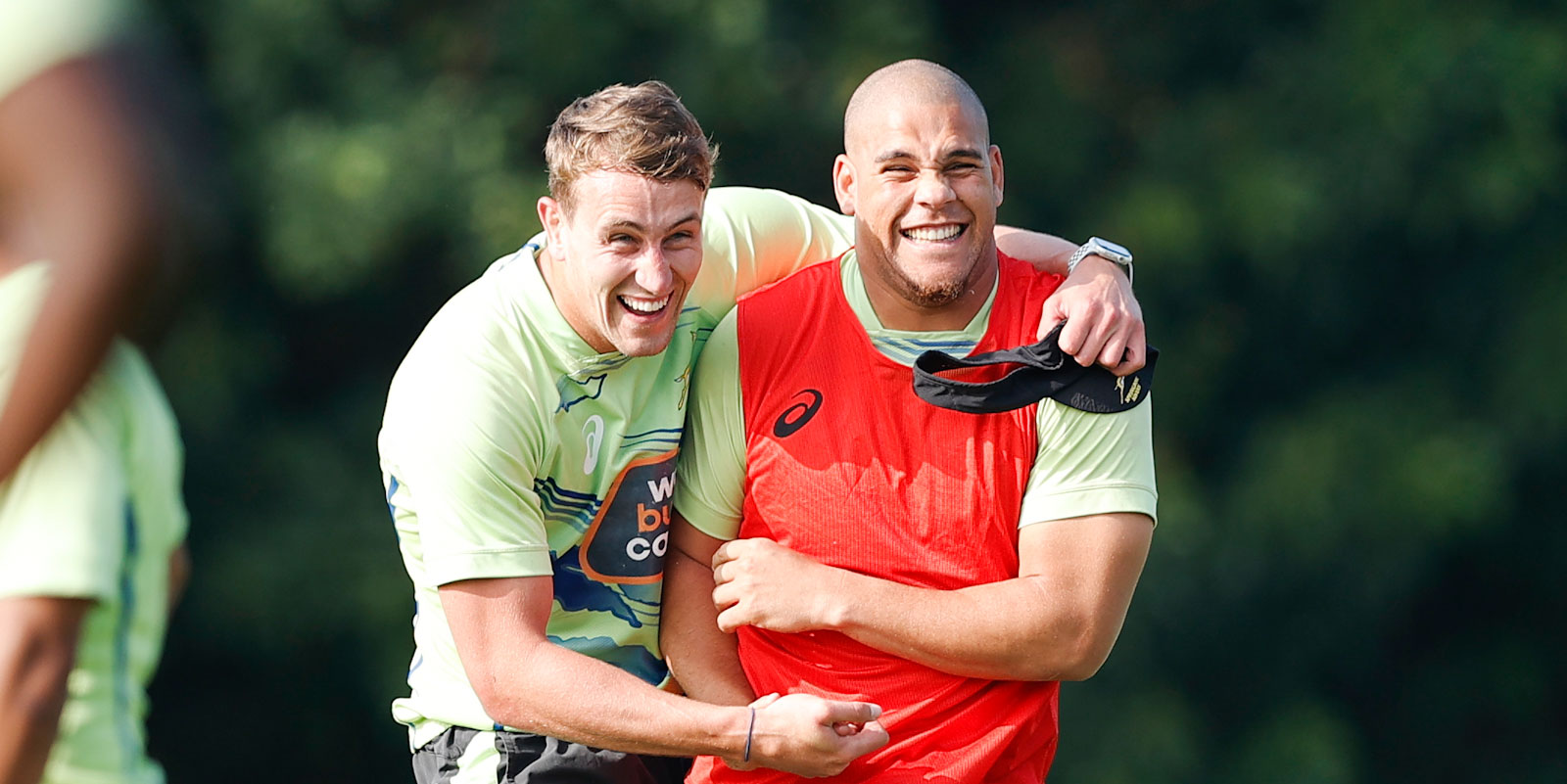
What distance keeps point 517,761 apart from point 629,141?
3.21 feet

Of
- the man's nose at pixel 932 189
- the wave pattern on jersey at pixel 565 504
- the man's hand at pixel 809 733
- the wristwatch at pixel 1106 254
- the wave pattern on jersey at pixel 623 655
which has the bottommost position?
the man's hand at pixel 809 733

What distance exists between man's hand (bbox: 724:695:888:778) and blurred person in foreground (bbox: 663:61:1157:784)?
166 millimetres

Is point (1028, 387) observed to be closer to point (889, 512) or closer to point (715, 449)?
point (889, 512)

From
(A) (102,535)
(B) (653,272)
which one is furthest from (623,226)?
(A) (102,535)

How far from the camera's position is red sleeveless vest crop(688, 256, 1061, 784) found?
2.74m

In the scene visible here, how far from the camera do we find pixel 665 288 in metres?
2.58

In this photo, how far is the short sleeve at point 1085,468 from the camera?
107 inches

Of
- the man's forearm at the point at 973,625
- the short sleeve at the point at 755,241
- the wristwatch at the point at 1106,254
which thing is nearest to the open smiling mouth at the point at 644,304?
the short sleeve at the point at 755,241

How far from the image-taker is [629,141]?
2.59 m

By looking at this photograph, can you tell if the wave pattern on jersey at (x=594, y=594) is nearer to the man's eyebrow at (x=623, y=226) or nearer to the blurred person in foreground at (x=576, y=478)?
the blurred person in foreground at (x=576, y=478)

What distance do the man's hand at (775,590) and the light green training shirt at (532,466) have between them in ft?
0.44

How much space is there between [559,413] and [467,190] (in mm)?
4723

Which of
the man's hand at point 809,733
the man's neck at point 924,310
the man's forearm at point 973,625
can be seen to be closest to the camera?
the man's hand at point 809,733

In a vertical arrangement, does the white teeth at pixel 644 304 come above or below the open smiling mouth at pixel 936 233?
below
